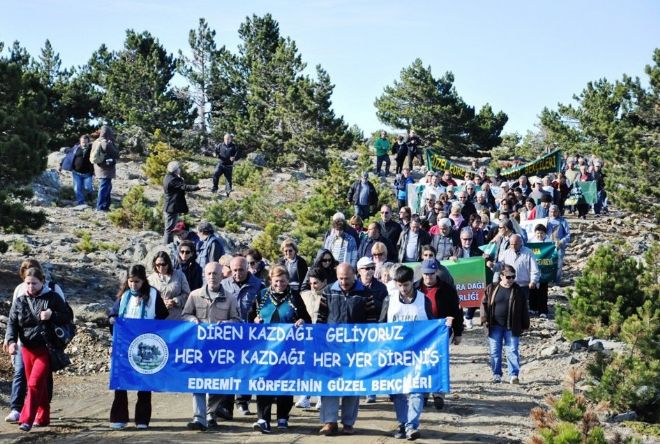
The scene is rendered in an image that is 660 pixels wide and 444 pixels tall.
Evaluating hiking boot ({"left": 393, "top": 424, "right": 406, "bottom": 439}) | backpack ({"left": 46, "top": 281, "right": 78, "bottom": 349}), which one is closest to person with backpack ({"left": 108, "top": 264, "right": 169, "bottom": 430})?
backpack ({"left": 46, "top": 281, "right": 78, "bottom": 349})

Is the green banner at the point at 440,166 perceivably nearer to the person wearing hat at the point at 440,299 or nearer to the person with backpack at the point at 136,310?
the person wearing hat at the point at 440,299

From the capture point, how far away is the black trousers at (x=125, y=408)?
35.6 ft

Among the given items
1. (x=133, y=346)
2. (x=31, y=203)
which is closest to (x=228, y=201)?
(x=31, y=203)

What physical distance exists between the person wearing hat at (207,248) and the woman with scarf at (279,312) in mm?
3457

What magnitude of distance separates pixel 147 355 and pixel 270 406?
4.90 ft

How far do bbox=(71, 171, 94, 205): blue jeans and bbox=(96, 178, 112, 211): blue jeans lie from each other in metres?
0.77

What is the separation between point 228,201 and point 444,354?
18.9 meters

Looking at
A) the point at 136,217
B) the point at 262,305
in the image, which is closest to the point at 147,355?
the point at 262,305

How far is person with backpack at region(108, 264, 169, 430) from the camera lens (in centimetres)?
1084

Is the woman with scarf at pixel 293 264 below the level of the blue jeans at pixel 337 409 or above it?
above

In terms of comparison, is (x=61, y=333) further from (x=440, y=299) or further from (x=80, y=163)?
(x=80, y=163)

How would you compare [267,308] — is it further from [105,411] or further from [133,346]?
[105,411]

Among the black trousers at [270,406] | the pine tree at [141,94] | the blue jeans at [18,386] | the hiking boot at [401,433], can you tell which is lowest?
the hiking boot at [401,433]

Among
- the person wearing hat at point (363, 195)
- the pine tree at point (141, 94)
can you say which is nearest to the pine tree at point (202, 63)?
the pine tree at point (141, 94)
